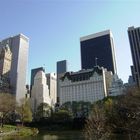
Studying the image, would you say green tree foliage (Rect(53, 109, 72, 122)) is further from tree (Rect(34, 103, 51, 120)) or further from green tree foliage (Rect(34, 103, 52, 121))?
tree (Rect(34, 103, 51, 120))

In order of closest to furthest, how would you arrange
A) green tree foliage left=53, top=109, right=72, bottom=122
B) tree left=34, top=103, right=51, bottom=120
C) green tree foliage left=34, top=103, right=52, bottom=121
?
green tree foliage left=53, top=109, right=72, bottom=122
green tree foliage left=34, top=103, right=52, bottom=121
tree left=34, top=103, right=51, bottom=120

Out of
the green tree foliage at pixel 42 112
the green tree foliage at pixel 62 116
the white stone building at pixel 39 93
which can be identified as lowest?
the green tree foliage at pixel 62 116

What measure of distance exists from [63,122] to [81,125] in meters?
13.0

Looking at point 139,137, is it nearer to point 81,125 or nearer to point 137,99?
point 137,99

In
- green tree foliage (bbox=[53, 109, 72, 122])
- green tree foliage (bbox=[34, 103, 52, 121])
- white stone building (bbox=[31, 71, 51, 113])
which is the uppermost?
white stone building (bbox=[31, 71, 51, 113])

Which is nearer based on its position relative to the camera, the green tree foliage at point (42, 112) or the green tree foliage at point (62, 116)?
the green tree foliage at point (62, 116)

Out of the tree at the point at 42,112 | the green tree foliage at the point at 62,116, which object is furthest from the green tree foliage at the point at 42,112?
the green tree foliage at the point at 62,116

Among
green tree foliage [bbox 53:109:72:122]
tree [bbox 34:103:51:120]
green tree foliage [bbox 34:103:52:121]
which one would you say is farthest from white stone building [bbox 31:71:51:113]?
green tree foliage [bbox 53:109:72:122]

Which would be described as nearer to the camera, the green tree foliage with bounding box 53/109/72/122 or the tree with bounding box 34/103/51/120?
the green tree foliage with bounding box 53/109/72/122

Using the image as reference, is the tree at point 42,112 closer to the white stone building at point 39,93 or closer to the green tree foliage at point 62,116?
the green tree foliage at point 62,116

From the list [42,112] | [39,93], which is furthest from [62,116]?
[39,93]

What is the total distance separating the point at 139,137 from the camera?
30734 millimetres

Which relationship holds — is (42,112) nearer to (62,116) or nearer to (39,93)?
(62,116)

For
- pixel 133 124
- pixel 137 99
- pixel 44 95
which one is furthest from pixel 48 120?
pixel 133 124
